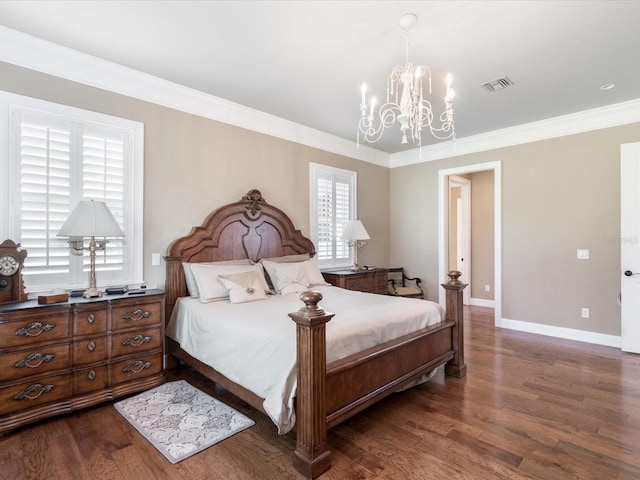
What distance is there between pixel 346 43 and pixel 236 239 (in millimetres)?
2262

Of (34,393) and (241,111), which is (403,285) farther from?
(34,393)

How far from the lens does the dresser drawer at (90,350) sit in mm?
2465

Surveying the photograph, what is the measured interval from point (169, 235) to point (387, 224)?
387cm

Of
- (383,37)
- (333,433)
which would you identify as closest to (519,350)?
(333,433)

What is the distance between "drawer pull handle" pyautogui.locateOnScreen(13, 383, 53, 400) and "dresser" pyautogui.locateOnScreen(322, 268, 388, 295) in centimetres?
308

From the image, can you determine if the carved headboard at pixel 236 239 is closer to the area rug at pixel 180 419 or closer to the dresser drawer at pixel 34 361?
the area rug at pixel 180 419

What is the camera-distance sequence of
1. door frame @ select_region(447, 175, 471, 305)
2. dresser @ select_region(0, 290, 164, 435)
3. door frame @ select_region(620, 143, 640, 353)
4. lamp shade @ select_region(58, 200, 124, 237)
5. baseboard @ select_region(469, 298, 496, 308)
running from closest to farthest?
dresser @ select_region(0, 290, 164, 435)
lamp shade @ select_region(58, 200, 124, 237)
door frame @ select_region(620, 143, 640, 353)
baseboard @ select_region(469, 298, 496, 308)
door frame @ select_region(447, 175, 471, 305)

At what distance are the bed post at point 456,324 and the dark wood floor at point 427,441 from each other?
12cm

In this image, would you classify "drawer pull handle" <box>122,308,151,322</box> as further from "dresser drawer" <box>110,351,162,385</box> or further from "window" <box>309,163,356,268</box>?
"window" <box>309,163,356,268</box>

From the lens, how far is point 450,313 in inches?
125

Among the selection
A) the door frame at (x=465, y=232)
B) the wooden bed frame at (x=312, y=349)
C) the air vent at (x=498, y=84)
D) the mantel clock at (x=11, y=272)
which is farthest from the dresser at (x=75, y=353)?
the door frame at (x=465, y=232)

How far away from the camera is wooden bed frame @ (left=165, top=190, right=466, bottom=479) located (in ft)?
6.07

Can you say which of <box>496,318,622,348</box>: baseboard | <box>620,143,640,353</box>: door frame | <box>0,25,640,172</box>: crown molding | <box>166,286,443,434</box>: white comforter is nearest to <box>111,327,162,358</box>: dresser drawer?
<box>166,286,443,434</box>: white comforter

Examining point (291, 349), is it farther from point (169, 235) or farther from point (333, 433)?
point (169, 235)
